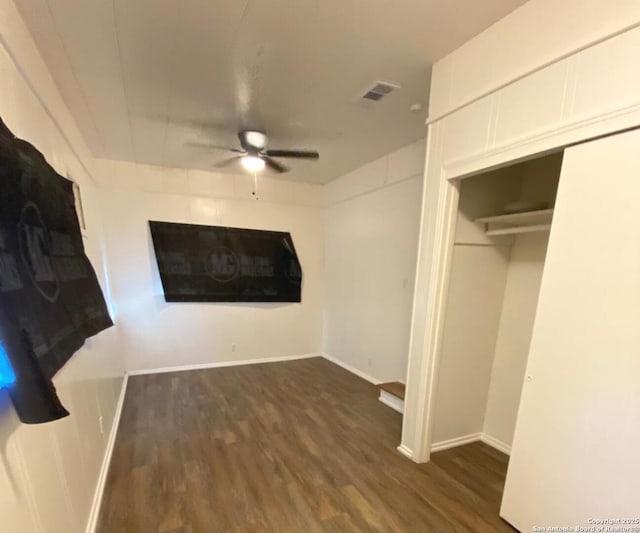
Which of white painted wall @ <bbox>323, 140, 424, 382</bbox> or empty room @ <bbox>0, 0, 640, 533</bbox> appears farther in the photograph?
white painted wall @ <bbox>323, 140, 424, 382</bbox>

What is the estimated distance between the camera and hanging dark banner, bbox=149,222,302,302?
4012 mm

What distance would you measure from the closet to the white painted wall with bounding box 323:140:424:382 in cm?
92

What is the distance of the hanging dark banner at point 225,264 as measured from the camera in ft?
13.2

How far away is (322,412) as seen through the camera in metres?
3.06

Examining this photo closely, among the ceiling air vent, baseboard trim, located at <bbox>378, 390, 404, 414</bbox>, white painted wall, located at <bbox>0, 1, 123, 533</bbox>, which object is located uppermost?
the ceiling air vent

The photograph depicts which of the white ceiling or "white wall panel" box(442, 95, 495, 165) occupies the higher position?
the white ceiling

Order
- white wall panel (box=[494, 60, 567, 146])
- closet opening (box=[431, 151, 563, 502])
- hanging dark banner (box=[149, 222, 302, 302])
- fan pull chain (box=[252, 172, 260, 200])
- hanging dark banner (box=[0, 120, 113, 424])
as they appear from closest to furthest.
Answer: hanging dark banner (box=[0, 120, 113, 424])
white wall panel (box=[494, 60, 567, 146])
closet opening (box=[431, 151, 563, 502])
hanging dark banner (box=[149, 222, 302, 302])
fan pull chain (box=[252, 172, 260, 200])

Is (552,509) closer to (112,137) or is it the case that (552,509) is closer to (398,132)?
(398,132)

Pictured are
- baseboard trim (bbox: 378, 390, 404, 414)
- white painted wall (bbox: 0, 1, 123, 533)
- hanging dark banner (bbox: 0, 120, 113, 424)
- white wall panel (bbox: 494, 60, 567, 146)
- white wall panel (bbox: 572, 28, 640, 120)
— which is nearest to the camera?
hanging dark banner (bbox: 0, 120, 113, 424)

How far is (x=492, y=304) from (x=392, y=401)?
1517 mm

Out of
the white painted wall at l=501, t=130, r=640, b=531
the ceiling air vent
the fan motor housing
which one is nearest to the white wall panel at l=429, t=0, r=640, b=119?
the ceiling air vent

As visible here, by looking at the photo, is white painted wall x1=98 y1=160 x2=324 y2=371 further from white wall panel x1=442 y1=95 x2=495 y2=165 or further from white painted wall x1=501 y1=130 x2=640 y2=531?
white painted wall x1=501 y1=130 x2=640 y2=531

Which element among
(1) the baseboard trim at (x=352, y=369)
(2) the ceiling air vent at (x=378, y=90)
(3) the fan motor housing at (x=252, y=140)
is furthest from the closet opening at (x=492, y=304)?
(3) the fan motor housing at (x=252, y=140)

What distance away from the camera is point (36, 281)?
110cm
